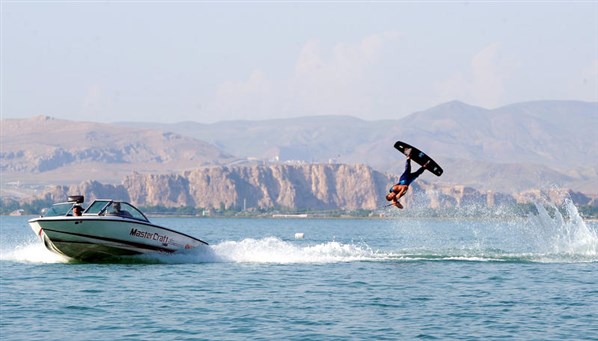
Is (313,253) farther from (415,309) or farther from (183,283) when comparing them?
(415,309)

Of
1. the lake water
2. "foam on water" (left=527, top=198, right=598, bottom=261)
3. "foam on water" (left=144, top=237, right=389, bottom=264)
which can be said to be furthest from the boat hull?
"foam on water" (left=527, top=198, right=598, bottom=261)

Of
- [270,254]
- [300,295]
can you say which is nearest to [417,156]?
[300,295]

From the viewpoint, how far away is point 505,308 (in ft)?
106

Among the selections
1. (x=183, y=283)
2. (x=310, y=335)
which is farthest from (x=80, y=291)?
(x=310, y=335)

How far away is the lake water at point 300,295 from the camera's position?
27484 mm

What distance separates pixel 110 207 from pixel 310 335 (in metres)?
17.9

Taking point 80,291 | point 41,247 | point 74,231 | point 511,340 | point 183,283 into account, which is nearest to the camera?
point 511,340

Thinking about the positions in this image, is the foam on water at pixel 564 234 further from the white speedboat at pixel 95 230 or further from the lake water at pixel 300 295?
the white speedboat at pixel 95 230

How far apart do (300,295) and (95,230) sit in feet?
35.7

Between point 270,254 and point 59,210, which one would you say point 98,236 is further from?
point 270,254

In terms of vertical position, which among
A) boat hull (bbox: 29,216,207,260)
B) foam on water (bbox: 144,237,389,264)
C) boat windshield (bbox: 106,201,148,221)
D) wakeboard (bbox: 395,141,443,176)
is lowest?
foam on water (bbox: 144,237,389,264)

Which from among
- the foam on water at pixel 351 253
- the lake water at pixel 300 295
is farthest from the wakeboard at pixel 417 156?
the foam on water at pixel 351 253

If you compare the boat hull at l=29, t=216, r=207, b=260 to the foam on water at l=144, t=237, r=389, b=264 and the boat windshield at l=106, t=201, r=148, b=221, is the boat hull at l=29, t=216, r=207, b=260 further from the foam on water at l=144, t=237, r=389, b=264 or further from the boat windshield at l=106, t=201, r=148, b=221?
the foam on water at l=144, t=237, r=389, b=264

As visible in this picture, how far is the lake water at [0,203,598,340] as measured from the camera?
90.2 ft
